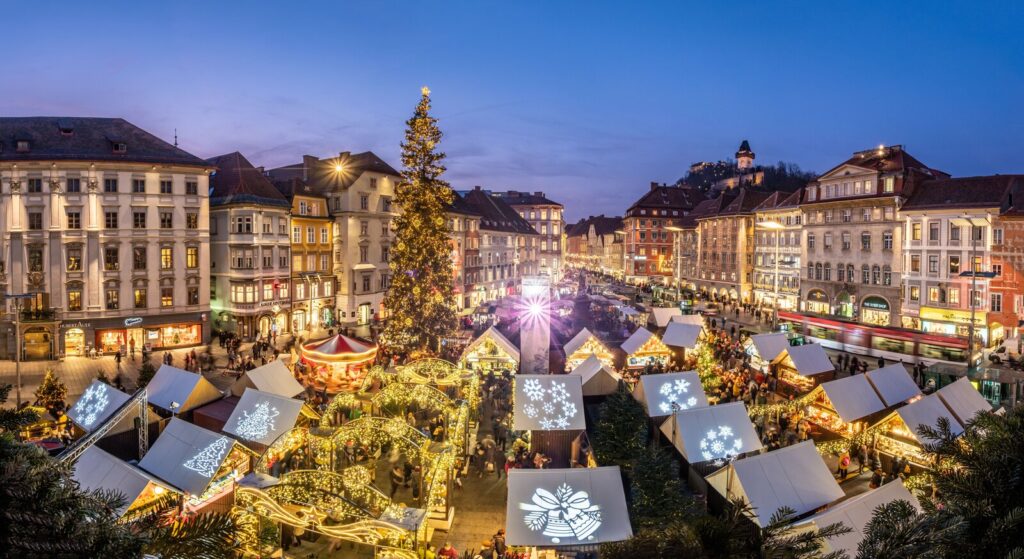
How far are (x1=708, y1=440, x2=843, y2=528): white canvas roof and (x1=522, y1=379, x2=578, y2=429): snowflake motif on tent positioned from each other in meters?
5.42

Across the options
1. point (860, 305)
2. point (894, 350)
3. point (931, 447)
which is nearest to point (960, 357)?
point (894, 350)

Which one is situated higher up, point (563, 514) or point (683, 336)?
point (683, 336)

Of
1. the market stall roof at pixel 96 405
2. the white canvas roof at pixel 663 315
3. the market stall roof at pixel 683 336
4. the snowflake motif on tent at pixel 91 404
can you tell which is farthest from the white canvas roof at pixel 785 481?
the white canvas roof at pixel 663 315

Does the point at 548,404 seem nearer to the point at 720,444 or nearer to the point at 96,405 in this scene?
the point at 720,444

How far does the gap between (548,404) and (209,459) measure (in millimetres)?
→ 9084

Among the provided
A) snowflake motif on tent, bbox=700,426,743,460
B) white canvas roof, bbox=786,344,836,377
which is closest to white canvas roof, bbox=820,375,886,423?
snowflake motif on tent, bbox=700,426,743,460

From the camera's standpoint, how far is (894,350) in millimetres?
31828

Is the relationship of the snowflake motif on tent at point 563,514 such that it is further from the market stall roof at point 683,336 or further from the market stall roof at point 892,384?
the market stall roof at point 683,336

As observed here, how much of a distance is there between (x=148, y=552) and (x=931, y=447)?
5931mm

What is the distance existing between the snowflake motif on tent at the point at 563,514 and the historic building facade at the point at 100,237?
31654 mm

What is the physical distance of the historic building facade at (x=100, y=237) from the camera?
103 ft

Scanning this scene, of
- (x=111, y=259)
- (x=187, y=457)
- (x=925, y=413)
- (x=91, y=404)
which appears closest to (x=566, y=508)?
(x=187, y=457)

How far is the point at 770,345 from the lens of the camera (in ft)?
92.1

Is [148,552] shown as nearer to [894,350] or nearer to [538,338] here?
[538,338]
